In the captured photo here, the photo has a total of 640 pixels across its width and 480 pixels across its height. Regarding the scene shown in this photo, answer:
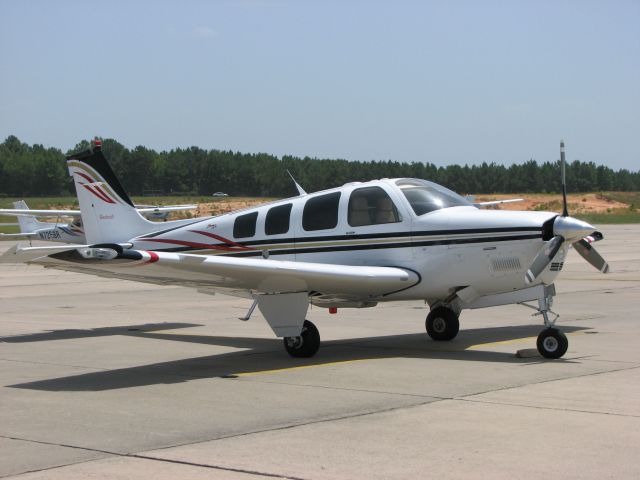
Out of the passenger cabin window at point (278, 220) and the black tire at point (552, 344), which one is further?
the passenger cabin window at point (278, 220)

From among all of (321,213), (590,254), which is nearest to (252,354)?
(321,213)

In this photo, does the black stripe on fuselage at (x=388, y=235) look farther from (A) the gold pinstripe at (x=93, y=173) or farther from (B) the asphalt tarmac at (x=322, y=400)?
(A) the gold pinstripe at (x=93, y=173)

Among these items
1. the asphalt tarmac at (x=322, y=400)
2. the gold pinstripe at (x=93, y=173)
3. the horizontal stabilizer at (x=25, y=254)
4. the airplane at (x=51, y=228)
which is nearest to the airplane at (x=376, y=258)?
the horizontal stabilizer at (x=25, y=254)

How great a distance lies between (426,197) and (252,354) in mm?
3172

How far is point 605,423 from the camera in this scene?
7531 millimetres

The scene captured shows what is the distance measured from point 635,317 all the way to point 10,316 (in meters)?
11.6

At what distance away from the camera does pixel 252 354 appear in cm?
1238

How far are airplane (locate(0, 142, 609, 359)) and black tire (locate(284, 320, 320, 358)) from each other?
13 mm

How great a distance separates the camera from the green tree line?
126 metres

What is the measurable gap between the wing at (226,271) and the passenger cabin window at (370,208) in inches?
27.7

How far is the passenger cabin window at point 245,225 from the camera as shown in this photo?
13047 mm

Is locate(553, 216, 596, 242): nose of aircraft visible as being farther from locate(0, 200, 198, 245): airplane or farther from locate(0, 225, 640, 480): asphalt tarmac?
locate(0, 200, 198, 245): airplane

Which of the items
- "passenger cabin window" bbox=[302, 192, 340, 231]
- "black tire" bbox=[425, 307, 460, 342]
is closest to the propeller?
"black tire" bbox=[425, 307, 460, 342]

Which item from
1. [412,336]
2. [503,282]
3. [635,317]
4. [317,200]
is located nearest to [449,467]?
[503,282]
